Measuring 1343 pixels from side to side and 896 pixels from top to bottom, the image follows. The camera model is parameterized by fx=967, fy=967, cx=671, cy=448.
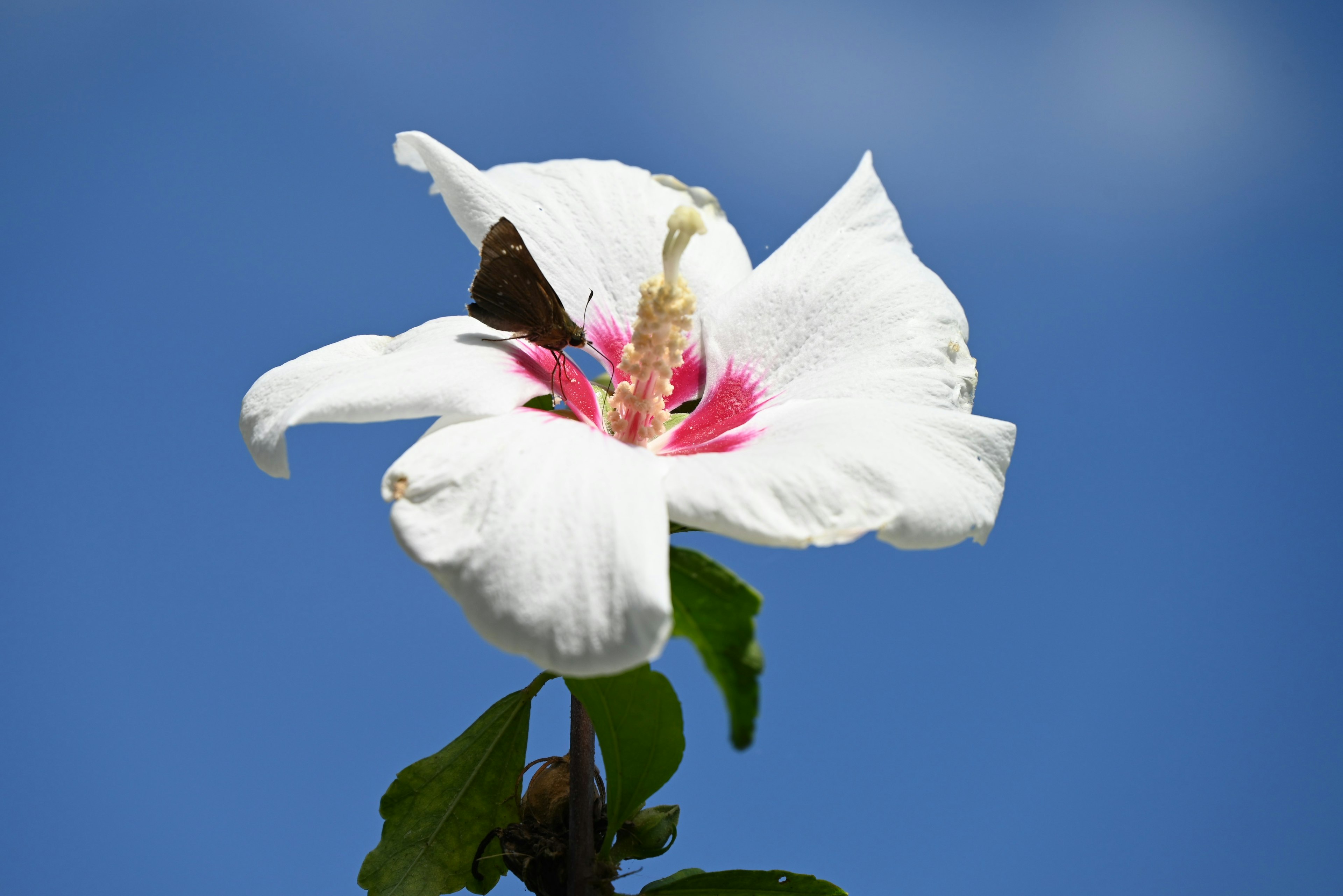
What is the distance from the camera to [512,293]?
59 cm

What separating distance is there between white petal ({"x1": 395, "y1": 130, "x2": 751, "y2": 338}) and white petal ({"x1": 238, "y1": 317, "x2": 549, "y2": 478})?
0.11 metres

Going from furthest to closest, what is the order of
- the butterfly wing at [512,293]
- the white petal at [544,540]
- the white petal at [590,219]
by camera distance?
the white petal at [590,219]
the butterfly wing at [512,293]
the white petal at [544,540]

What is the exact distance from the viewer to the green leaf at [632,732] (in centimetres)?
60

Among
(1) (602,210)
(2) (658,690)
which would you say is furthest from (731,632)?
(1) (602,210)

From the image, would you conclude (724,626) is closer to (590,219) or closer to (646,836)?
(646,836)

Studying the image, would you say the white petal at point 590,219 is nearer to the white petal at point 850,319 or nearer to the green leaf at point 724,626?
the white petal at point 850,319

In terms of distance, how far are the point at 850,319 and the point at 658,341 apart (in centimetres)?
15

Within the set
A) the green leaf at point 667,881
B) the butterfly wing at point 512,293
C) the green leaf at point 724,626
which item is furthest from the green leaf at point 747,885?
the butterfly wing at point 512,293

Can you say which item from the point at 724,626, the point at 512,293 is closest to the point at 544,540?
the point at 724,626

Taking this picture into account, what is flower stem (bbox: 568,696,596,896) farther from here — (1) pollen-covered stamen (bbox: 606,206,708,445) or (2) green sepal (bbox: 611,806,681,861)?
(1) pollen-covered stamen (bbox: 606,206,708,445)

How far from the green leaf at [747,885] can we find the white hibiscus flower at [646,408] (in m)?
0.28

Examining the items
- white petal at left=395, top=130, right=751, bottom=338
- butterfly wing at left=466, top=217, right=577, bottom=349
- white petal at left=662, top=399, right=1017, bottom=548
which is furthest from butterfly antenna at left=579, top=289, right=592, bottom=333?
white petal at left=662, top=399, right=1017, bottom=548

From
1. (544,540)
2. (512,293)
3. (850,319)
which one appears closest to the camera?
(544,540)

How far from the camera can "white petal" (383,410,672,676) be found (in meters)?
0.40
